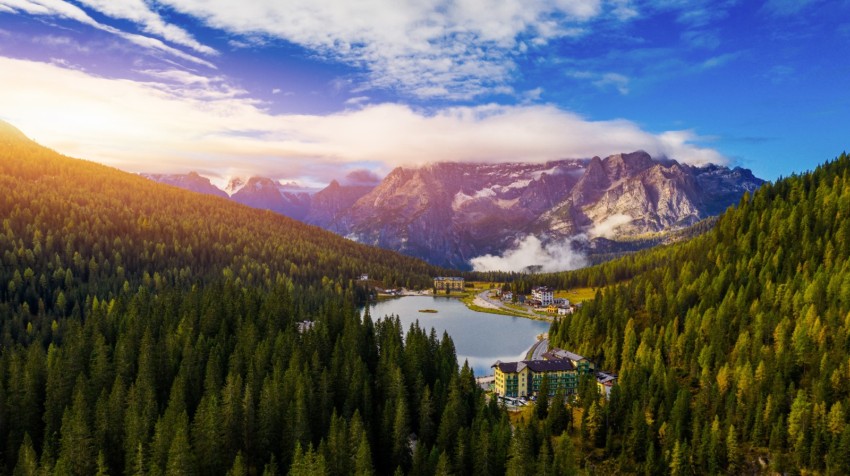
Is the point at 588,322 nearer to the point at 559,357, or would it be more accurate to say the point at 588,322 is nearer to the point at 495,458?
the point at 559,357

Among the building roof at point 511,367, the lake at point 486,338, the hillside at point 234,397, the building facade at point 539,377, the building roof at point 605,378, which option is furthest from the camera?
the lake at point 486,338

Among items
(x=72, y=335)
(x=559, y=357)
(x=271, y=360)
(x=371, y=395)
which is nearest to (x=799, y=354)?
(x=559, y=357)

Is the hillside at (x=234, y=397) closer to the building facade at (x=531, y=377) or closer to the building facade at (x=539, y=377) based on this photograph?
the building facade at (x=531, y=377)

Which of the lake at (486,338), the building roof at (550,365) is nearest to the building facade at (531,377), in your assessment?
the building roof at (550,365)

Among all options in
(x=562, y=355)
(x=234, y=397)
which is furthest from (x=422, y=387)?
(x=562, y=355)

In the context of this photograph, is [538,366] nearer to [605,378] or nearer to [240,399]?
[605,378]

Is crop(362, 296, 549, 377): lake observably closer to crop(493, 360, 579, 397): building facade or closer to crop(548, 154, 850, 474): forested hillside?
crop(493, 360, 579, 397): building facade

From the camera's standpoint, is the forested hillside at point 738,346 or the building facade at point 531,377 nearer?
the forested hillside at point 738,346
